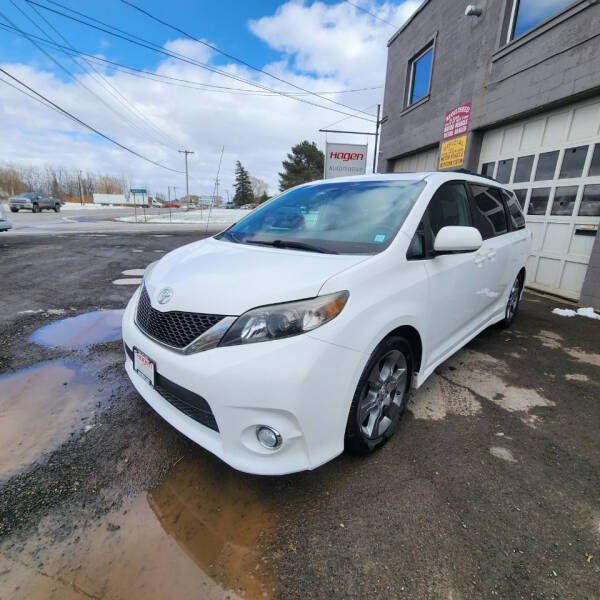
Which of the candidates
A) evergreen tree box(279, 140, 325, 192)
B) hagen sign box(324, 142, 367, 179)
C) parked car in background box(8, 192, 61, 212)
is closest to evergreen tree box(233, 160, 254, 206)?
evergreen tree box(279, 140, 325, 192)

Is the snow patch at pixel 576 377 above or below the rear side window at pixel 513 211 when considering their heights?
below

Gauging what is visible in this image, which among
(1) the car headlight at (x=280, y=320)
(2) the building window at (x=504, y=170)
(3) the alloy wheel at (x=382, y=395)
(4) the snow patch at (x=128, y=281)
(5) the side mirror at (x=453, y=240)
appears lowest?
(4) the snow patch at (x=128, y=281)

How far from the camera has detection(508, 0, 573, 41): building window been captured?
17.7ft

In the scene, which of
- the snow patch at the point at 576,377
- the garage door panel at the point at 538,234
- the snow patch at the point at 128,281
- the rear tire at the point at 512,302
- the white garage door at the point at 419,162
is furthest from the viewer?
the white garage door at the point at 419,162

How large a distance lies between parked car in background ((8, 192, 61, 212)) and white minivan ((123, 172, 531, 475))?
115ft

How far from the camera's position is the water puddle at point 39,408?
197 centimetres

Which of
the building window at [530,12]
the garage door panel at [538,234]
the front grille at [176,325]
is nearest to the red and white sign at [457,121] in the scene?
the building window at [530,12]

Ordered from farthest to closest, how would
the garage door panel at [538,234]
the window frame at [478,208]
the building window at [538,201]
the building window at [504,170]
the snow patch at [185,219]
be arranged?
1. the snow patch at [185,219]
2. the building window at [504,170]
3. the garage door panel at [538,234]
4. the building window at [538,201]
5. the window frame at [478,208]

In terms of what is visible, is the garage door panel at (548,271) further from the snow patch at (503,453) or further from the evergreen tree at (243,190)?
the evergreen tree at (243,190)

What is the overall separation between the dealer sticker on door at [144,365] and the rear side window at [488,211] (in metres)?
2.73

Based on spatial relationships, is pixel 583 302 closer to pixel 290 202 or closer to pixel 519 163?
pixel 519 163

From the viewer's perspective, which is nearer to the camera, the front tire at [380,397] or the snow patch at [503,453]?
the front tire at [380,397]

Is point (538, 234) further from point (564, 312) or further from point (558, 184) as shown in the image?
point (564, 312)

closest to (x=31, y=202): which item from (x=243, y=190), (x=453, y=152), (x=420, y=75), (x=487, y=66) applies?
(x=420, y=75)
